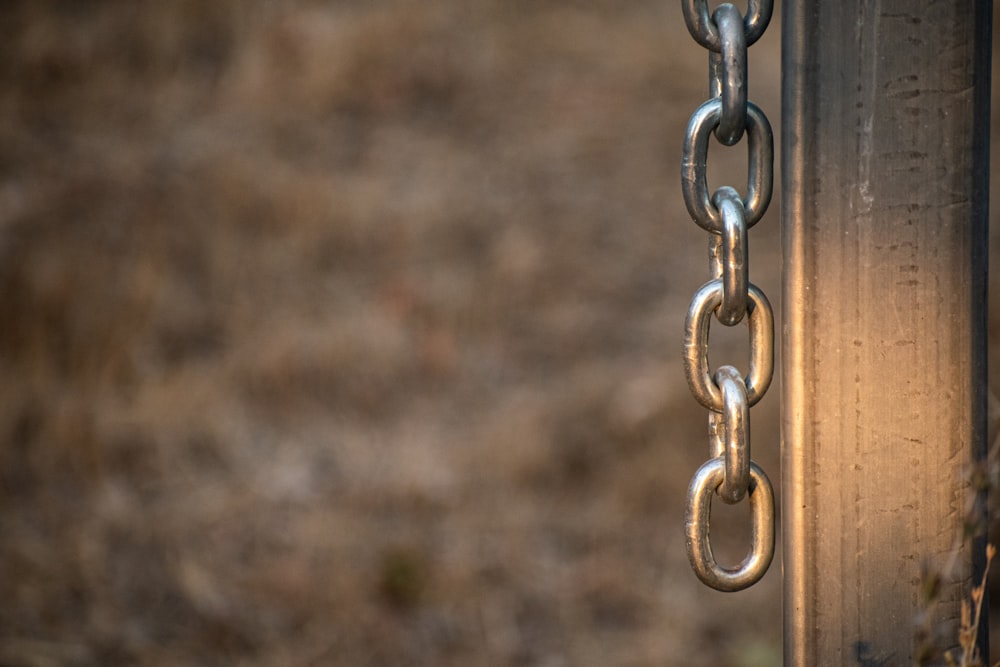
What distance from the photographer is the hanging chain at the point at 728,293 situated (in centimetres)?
74

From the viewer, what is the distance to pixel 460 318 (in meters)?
3.66

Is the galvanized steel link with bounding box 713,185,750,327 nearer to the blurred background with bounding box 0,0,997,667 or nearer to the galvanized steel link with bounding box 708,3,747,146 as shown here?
the galvanized steel link with bounding box 708,3,747,146

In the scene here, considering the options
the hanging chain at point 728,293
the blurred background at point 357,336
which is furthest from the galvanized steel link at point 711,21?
the blurred background at point 357,336

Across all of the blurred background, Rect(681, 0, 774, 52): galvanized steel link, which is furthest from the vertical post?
the blurred background

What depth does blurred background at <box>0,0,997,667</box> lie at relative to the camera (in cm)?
252

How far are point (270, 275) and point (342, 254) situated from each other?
0.33 meters

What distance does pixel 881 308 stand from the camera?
2.46ft

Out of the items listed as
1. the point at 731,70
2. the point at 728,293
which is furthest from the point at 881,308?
the point at 731,70

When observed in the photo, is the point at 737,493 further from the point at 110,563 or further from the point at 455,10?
the point at 455,10

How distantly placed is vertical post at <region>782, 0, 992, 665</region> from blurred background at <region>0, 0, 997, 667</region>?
5.62 ft

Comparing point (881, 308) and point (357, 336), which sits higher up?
point (357, 336)

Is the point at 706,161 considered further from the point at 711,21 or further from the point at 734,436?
the point at 734,436

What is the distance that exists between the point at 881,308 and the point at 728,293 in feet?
0.41

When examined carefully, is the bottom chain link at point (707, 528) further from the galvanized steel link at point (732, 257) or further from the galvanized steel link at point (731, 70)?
the galvanized steel link at point (731, 70)
